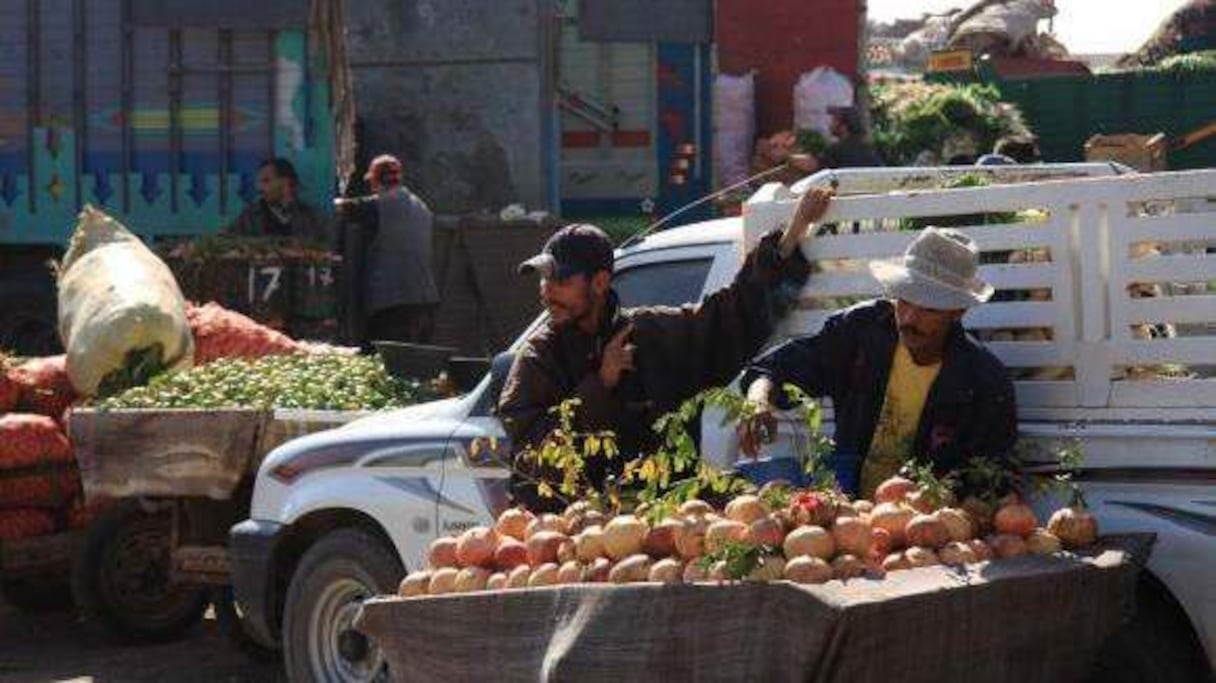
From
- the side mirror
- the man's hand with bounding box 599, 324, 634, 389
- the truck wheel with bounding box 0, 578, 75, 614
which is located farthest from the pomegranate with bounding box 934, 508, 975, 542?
the truck wheel with bounding box 0, 578, 75, 614

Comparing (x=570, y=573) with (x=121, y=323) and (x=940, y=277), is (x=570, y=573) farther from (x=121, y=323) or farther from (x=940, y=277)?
(x=121, y=323)

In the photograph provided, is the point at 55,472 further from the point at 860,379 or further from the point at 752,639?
the point at 752,639

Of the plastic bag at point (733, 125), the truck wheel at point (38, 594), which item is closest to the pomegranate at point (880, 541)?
the truck wheel at point (38, 594)

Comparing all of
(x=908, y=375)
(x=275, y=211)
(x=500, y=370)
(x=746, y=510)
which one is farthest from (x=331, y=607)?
(x=275, y=211)

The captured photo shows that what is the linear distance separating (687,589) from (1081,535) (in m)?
1.16

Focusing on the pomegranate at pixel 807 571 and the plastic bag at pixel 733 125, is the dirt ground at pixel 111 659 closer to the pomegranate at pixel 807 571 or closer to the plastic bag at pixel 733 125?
the pomegranate at pixel 807 571

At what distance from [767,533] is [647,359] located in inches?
60.1

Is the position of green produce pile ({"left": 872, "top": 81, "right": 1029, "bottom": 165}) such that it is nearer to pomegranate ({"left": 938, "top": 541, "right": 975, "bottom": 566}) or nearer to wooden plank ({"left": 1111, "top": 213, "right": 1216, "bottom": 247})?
wooden plank ({"left": 1111, "top": 213, "right": 1216, "bottom": 247})

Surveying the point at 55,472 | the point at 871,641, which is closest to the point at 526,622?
the point at 871,641

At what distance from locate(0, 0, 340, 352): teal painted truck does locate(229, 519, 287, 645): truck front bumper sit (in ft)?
23.2

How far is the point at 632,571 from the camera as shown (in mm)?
5094

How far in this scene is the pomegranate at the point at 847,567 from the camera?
193 inches

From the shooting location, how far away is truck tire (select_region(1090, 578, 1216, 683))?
222 inches

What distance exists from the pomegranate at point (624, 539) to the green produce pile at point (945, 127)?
13170mm
